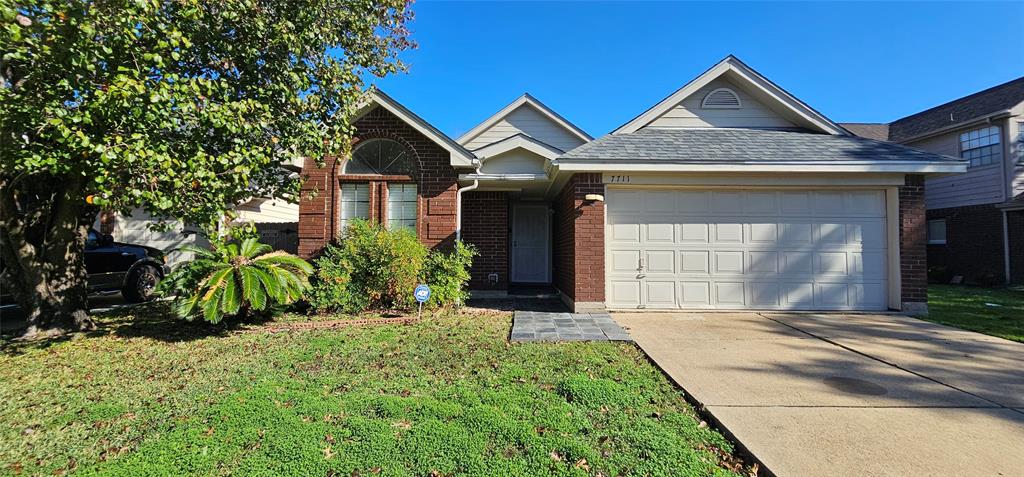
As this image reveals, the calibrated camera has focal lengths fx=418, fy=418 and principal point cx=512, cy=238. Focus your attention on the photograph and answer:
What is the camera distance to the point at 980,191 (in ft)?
45.5

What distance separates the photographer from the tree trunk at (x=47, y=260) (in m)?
6.08

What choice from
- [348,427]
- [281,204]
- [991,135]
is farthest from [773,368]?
[991,135]

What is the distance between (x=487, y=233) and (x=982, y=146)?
55.2ft

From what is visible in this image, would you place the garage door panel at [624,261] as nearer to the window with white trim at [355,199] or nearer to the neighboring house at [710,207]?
the neighboring house at [710,207]

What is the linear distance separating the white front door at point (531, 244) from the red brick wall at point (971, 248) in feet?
45.8

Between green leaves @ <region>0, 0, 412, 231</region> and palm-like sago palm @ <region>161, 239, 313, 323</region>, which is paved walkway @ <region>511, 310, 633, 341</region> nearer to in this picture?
palm-like sago palm @ <region>161, 239, 313, 323</region>

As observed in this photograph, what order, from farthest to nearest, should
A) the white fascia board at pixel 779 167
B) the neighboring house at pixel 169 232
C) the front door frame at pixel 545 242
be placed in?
the neighboring house at pixel 169 232, the front door frame at pixel 545 242, the white fascia board at pixel 779 167

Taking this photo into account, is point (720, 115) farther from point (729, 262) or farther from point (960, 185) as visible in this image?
point (960, 185)

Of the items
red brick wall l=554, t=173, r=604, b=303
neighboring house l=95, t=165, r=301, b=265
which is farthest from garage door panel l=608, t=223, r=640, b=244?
neighboring house l=95, t=165, r=301, b=265

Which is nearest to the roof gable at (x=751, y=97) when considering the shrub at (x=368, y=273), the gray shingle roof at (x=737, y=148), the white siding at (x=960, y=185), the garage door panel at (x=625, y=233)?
the gray shingle roof at (x=737, y=148)

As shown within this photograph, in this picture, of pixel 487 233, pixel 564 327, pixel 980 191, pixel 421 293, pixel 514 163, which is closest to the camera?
pixel 564 327

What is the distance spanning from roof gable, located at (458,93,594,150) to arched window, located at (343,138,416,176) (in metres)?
3.87

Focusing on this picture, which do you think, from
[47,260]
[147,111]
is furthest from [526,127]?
[47,260]

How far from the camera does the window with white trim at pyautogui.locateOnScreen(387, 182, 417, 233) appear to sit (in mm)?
9258
